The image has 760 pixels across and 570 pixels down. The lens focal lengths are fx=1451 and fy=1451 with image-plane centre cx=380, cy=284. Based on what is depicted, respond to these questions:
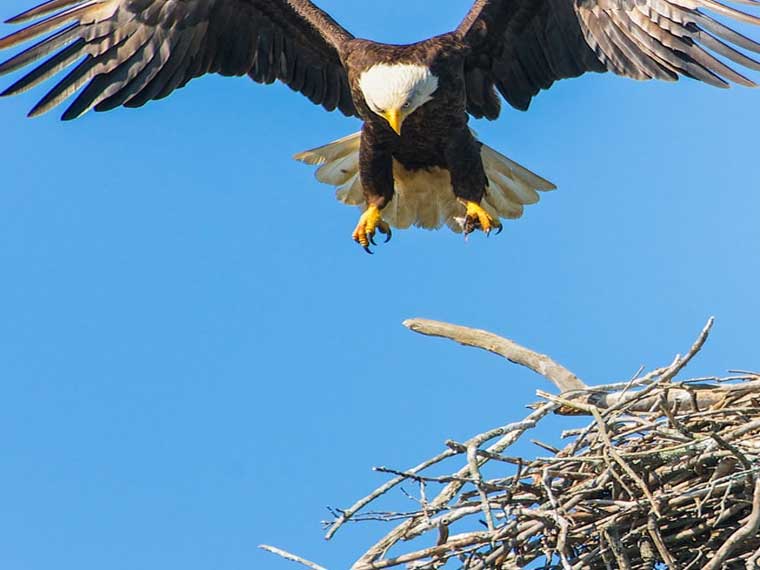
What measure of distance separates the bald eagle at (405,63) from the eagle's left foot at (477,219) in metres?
0.01

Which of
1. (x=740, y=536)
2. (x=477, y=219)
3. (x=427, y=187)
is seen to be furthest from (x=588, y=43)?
(x=740, y=536)

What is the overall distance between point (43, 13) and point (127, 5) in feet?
1.85

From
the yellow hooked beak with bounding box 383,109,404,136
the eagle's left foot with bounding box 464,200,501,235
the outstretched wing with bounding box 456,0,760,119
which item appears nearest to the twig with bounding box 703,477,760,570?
the outstretched wing with bounding box 456,0,760,119

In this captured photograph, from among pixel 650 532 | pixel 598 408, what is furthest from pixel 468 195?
pixel 650 532

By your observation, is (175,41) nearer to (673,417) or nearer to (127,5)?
(127,5)

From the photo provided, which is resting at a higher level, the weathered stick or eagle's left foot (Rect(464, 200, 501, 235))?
eagle's left foot (Rect(464, 200, 501, 235))

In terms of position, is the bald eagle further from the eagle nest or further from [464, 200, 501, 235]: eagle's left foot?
the eagle nest

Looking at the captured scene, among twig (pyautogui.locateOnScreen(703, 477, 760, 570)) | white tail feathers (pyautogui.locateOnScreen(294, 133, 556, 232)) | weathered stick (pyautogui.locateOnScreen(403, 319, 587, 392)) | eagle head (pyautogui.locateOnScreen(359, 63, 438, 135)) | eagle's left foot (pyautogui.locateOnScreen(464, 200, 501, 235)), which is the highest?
white tail feathers (pyautogui.locateOnScreen(294, 133, 556, 232))

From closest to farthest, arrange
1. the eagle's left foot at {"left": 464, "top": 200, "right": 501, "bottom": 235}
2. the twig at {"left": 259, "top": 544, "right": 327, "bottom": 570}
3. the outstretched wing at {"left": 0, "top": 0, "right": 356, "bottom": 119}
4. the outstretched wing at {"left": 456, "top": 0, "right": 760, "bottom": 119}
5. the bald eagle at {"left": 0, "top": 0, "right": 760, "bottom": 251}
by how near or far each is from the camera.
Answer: the twig at {"left": 259, "top": 544, "right": 327, "bottom": 570}, the outstretched wing at {"left": 456, "top": 0, "right": 760, "bottom": 119}, the bald eagle at {"left": 0, "top": 0, "right": 760, "bottom": 251}, the outstretched wing at {"left": 0, "top": 0, "right": 356, "bottom": 119}, the eagle's left foot at {"left": 464, "top": 200, "right": 501, "bottom": 235}

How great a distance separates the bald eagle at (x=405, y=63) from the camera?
7281 millimetres

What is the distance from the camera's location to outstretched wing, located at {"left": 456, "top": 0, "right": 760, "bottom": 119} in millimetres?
7027

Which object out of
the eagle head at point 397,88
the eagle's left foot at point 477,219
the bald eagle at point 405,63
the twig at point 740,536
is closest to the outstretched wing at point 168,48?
the bald eagle at point 405,63

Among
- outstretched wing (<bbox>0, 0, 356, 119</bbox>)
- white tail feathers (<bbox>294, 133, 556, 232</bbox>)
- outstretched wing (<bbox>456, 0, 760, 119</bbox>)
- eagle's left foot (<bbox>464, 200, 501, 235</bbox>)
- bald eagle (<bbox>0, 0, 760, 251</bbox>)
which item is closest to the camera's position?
outstretched wing (<bbox>456, 0, 760, 119</bbox>)

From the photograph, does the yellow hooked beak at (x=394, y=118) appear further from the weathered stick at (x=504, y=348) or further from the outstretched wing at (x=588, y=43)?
the weathered stick at (x=504, y=348)
